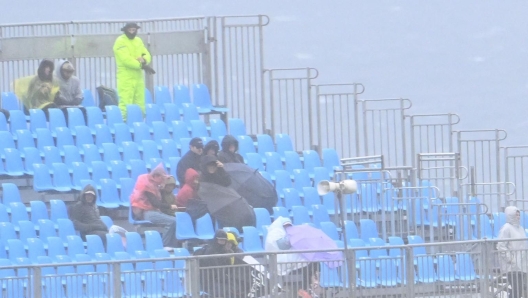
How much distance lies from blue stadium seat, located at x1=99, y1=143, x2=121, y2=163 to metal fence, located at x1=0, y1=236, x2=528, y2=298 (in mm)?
3408

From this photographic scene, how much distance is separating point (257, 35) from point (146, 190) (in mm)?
5045

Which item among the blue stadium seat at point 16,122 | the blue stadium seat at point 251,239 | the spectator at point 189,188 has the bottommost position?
the blue stadium seat at point 251,239

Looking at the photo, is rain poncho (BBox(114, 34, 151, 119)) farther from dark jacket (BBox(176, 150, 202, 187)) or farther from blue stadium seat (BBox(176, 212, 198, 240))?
blue stadium seat (BBox(176, 212, 198, 240))

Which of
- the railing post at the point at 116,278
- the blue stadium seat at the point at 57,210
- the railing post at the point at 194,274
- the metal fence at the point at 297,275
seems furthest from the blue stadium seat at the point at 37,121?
the railing post at the point at 194,274

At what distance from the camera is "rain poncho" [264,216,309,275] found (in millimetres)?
13422

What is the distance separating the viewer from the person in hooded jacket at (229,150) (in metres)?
17.0

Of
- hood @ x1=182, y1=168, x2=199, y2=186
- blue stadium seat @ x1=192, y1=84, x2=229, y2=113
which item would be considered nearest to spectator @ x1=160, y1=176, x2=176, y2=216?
hood @ x1=182, y1=168, x2=199, y2=186

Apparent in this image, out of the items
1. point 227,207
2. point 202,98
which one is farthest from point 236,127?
point 227,207

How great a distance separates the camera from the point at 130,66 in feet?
59.6

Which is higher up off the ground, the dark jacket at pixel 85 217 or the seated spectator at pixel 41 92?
the seated spectator at pixel 41 92

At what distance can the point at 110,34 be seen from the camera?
1931 cm

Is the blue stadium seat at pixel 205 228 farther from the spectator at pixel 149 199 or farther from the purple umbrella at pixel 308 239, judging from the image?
the purple umbrella at pixel 308 239

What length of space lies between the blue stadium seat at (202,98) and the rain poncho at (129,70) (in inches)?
35.6

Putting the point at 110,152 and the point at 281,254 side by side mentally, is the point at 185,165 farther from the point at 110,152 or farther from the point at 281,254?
the point at 281,254
